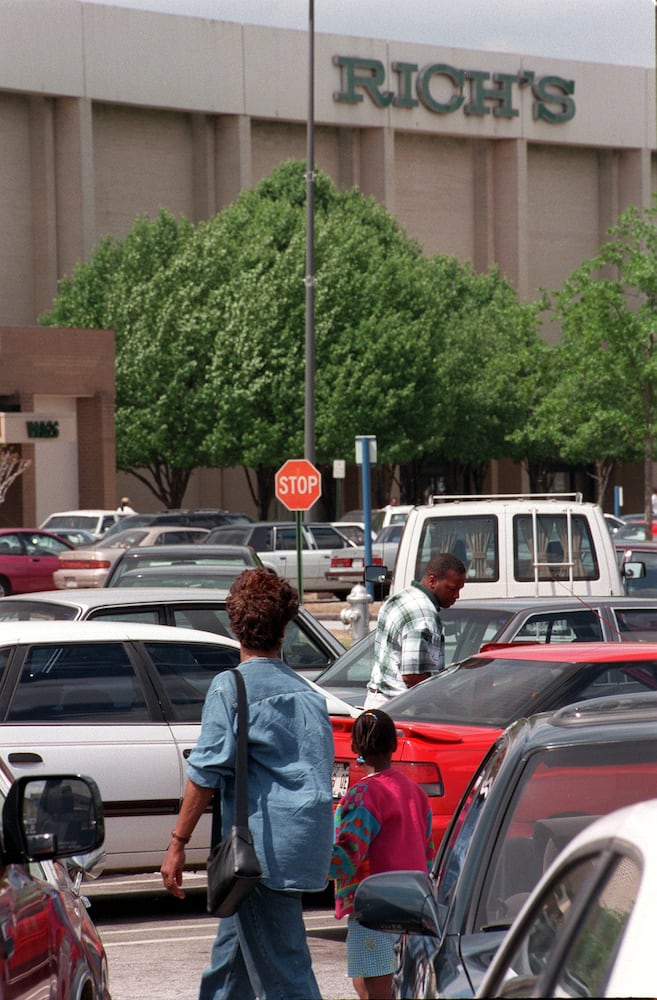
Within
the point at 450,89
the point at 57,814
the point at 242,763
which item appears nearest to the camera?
the point at 57,814

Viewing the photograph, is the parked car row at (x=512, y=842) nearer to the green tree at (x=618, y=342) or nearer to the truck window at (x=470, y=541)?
the truck window at (x=470, y=541)

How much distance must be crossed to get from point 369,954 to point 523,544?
9014 millimetres

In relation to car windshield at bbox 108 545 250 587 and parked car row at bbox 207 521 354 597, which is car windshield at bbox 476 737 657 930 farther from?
parked car row at bbox 207 521 354 597

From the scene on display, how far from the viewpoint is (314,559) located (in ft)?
116

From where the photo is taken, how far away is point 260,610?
5.51m

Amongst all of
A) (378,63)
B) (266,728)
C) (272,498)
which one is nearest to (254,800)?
(266,728)

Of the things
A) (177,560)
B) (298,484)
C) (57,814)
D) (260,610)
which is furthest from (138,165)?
(57,814)

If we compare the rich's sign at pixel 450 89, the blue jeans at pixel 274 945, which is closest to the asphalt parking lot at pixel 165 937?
the blue jeans at pixel 274 945

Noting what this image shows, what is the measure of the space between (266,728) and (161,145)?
→ 65069mm

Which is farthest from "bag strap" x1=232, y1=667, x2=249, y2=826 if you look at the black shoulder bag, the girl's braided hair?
the girl's braided hair

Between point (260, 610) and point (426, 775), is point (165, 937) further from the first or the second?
point (260, 610)

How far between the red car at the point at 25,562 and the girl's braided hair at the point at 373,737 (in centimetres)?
2796

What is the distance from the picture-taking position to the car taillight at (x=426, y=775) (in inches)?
312

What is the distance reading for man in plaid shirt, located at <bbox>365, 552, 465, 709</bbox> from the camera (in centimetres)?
924
